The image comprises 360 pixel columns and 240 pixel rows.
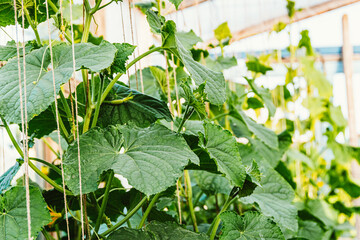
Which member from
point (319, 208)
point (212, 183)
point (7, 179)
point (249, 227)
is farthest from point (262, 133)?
point (319, 208)

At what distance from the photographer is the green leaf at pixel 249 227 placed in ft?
2.47

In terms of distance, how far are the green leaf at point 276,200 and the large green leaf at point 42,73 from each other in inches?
15.5

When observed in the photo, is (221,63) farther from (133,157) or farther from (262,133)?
(133,157)

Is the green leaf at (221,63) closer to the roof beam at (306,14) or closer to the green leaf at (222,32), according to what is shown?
the green leaf at (222,32)

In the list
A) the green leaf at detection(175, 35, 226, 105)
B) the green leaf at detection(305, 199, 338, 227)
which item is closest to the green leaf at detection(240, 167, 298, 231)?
the green leaf at detection(175, 35, 226, 105)

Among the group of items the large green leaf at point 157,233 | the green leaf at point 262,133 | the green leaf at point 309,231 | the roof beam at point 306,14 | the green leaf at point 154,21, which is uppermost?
the roof beam at point 306,14

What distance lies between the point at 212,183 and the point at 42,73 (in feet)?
1.95

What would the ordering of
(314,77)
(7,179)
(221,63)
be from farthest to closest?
(314,77), (221,63), (7,179)

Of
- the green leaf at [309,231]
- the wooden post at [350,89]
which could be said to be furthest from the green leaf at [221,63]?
the wooden post at [350,89]

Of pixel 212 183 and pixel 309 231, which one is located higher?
pixel 212 183

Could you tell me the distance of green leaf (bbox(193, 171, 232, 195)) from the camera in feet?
3.59

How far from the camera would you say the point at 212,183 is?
1102 mm

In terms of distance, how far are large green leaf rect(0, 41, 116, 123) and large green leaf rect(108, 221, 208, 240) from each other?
23 cm

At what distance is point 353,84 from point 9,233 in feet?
10.4
